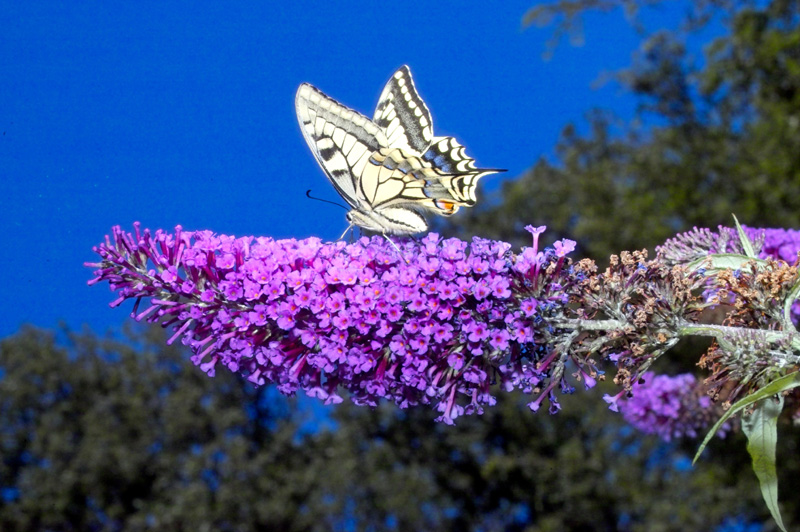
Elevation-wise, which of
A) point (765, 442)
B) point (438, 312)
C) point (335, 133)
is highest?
point (335, 133)

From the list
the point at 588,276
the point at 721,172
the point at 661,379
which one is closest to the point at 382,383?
the point at 588,276

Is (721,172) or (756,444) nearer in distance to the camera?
(756,444)

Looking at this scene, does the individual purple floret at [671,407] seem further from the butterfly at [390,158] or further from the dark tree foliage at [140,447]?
the dark tree foliage at [140,447]

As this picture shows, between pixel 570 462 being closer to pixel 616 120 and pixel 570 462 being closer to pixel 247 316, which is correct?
pixel 616 120

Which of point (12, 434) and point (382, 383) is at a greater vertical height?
point (12, 434)

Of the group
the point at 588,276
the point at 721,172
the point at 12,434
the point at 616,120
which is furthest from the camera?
the point at 616,120

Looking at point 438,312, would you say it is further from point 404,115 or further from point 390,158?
point 404,115

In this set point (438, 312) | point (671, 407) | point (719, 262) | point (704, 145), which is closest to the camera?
point (438, 312)

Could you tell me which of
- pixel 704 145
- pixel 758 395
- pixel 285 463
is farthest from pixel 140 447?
pixel 758 395
